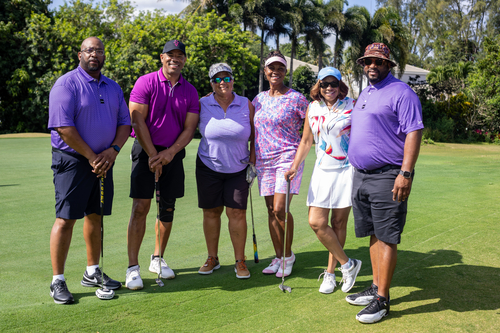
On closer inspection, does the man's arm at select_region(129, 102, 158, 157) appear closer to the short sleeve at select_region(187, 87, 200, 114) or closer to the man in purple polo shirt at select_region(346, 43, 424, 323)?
the short sleeve at select_region(187, 87, 200, 114)

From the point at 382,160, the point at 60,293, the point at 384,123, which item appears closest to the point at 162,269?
the point at 60,293

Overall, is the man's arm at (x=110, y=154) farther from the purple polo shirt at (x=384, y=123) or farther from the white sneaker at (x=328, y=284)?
the white sneaker at (x=328, y=284)

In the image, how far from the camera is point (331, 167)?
4.27m

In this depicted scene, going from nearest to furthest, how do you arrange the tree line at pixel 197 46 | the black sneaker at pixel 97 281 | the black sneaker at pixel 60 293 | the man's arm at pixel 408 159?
the man's arm at pixel 408 159 < the black sneaker at pixel 60 293 < the black sneaker at pixel 97 281 < the tree line at pixel 197 46

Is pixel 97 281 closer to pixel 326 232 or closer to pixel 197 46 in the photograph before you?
pixel 326 232

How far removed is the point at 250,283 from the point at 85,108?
223 centimetres

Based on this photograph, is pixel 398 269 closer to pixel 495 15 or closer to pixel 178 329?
pixel 178 329

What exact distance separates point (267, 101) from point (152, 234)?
255 centimetres

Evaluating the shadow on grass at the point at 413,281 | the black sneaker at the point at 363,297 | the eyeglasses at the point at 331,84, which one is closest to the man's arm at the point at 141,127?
the shadow on grass at the point at 413,281

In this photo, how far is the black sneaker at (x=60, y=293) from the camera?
3746 mm

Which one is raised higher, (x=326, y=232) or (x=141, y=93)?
(x=141, y=93)

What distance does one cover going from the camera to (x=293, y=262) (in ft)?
15.9

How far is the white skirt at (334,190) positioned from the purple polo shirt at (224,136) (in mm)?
888

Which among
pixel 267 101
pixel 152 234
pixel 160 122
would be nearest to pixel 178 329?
pixel 160 122
